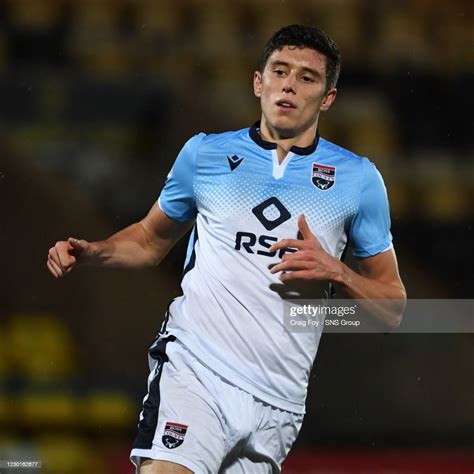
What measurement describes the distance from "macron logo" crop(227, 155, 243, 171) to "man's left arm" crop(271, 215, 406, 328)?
414mm

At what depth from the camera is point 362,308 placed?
3.45 m

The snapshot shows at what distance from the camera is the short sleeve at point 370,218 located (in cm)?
343

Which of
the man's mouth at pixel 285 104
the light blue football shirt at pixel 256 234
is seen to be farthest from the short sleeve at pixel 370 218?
the man's mouth at pixel 285 104

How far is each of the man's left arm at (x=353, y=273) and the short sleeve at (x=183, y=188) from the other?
0.52 metres

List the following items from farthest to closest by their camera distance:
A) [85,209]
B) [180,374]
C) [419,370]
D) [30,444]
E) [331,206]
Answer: [85,209], [419,370], [30,444], [331,206], [180,374]

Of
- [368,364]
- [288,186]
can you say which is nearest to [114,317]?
[368,364]

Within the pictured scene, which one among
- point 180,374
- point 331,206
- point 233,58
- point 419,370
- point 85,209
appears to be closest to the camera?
point 180,374

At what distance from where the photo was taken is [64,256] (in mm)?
3139

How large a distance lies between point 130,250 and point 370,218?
0.86 m

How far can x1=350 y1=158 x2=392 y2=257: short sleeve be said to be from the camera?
11.3 feet

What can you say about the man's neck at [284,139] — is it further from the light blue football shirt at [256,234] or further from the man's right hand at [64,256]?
the man's right hand at [64,256]

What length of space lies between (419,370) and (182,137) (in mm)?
2095

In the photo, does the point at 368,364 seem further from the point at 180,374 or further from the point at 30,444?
the point at 180,374

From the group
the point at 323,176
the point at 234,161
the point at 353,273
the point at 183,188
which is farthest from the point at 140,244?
the point at 353,273
